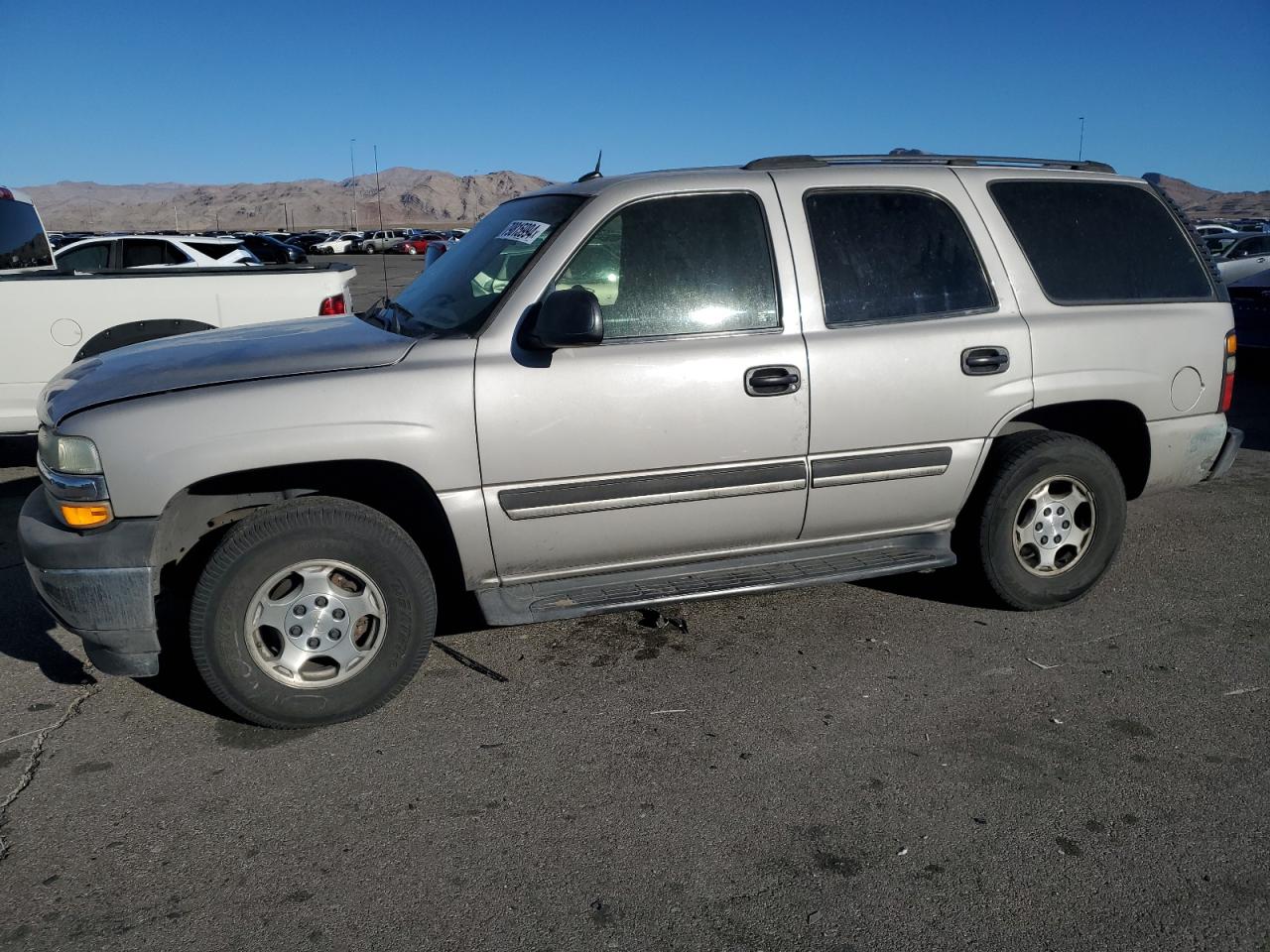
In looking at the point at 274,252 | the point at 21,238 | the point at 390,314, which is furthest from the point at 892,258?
the point at 274,252

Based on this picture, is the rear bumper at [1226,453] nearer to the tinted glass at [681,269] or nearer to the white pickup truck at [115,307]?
the tinted glass at [681,269]

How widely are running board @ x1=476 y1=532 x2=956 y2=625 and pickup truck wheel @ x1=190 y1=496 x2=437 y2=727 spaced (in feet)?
1.09

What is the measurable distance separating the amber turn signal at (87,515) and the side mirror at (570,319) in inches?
60.0

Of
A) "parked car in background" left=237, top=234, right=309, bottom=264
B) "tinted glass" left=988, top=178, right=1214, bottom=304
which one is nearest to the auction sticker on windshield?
"tinted glass" left=988, top=178, right=1214, bottom=304

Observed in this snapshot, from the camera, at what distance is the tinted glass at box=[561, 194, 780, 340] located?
378 centimetres

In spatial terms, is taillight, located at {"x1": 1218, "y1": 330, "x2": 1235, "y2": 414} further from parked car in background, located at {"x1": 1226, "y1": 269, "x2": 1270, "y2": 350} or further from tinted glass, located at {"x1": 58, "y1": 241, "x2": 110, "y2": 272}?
tinted glass, located at {"x1": 58, "y1": 241, "x2": 110, "y2": 272}

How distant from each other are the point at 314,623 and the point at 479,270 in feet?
5.01

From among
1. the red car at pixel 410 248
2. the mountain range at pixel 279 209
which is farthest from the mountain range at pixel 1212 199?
the red car at pixel 410 248

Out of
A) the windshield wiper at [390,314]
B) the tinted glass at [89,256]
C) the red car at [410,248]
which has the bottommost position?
the windshield wiper at [390,314]

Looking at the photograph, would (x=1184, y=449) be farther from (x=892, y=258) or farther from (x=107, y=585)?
(x=107, y=585)

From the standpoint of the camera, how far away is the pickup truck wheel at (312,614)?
11.1 ft

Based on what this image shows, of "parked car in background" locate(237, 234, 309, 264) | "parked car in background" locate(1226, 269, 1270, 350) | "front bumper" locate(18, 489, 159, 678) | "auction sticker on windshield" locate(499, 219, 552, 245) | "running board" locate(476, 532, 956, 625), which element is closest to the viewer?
"front bumper" locate(18, 489, 159, 678)

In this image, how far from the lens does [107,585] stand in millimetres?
3307

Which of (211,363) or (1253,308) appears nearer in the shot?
(211,363)
